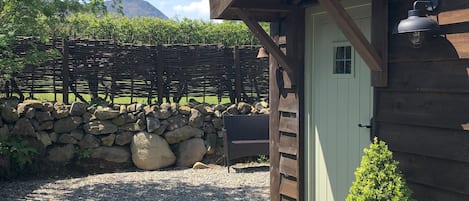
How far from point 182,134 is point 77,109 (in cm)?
190

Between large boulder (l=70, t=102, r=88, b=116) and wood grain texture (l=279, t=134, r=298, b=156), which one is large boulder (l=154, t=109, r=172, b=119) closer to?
large boulder (l=70, t=102, r=88, b=116)

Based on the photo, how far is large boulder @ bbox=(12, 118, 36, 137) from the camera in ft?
25.6

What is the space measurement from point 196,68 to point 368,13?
581cm

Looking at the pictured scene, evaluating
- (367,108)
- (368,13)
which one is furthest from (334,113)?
(368,13)

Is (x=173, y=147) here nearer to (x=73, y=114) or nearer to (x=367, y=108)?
(x=73, y=114)

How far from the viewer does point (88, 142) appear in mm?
8352

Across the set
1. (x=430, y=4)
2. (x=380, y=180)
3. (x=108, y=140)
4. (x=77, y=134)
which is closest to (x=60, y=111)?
(x=77, y=134)

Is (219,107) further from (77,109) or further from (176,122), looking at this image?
(77,109)

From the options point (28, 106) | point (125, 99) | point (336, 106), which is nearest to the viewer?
point (336, 106)

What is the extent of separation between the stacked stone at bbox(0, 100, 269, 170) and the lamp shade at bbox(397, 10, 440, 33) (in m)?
6.05

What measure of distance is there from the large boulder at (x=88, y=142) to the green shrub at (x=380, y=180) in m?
5.85

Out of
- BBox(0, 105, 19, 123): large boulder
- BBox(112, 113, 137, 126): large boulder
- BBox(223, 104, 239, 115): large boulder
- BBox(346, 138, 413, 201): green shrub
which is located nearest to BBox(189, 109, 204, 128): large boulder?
BBox(223, 104, 239, 115): large boulder

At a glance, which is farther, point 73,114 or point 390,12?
point 73,114

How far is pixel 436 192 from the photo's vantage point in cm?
345
